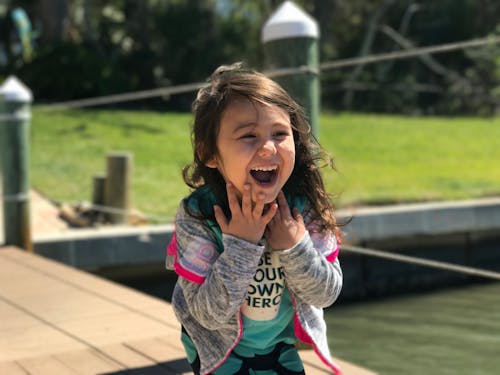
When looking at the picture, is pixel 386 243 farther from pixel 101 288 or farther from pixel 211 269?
pixel 211 269

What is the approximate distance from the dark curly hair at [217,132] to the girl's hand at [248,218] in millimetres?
138

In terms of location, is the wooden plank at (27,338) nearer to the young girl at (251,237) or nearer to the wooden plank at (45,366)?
the wooden plank at (45,366)

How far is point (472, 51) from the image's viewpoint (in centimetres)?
1598

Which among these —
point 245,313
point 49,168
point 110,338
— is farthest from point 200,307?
point 49,168

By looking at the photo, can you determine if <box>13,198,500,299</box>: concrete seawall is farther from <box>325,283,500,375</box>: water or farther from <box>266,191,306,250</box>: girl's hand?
<box>266,191,306,250</box>: girl's hand

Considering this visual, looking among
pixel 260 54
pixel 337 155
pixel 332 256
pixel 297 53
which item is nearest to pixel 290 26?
pixel 297 53

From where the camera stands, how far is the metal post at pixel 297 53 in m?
3.50

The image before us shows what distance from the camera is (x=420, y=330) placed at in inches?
218

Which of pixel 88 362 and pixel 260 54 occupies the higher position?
pixel 260 54

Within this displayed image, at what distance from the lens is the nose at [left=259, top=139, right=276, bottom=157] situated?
1990mm

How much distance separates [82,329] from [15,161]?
2496mm

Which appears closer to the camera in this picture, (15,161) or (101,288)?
(101,288)

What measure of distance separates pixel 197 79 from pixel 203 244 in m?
14.0

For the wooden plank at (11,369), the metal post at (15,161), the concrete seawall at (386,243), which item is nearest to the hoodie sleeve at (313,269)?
the wooden plank at (11,369)
